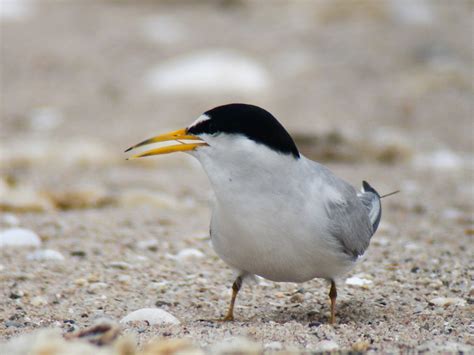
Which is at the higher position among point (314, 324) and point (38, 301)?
point (314, 324)

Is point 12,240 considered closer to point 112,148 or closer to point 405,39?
point 112,148

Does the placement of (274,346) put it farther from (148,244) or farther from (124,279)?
(148,244)

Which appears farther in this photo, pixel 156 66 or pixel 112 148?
pixel 156 66

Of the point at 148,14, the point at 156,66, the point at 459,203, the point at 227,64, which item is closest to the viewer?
the point at 459,203

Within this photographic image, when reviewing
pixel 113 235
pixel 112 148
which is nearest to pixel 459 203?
pixel 113 235

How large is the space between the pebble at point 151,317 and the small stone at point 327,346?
754 mm

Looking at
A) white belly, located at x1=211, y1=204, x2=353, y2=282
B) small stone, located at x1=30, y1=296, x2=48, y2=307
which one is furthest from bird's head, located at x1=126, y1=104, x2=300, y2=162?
small stone, located at x1=30, y1=296, x2=48, y2=307

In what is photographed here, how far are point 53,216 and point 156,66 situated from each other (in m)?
5.07

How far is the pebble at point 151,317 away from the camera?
11.3ft

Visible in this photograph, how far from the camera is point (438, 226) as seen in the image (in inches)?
218

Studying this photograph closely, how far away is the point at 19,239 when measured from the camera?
185 inches

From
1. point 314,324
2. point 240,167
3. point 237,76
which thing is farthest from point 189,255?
point 237,76

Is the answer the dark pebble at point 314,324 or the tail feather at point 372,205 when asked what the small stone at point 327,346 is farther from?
the tail feather at point 372,205

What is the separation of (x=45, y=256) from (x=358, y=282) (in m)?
1.62
